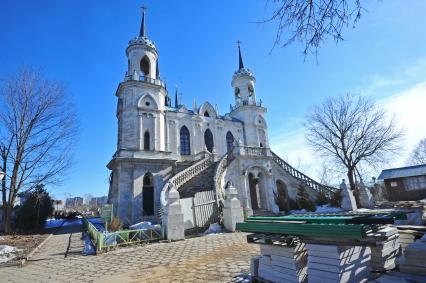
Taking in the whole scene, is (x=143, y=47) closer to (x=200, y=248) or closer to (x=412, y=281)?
(x=200, y=248)

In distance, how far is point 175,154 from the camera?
26.3 m

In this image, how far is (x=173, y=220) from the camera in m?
13.2

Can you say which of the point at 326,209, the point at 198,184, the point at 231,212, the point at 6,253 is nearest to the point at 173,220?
the point at 231,212

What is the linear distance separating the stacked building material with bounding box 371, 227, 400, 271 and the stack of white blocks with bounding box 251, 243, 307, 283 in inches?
45.7

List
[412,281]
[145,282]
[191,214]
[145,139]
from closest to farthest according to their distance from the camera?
[412,281] < [145,282] < [191,214] < [145,139]

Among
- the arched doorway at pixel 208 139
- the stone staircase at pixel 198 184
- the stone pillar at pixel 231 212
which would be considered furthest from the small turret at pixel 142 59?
the stone pillar at pixel 231 212

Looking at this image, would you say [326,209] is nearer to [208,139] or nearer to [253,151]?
[253,151]

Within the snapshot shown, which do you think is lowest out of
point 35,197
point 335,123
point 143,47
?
point 35,197

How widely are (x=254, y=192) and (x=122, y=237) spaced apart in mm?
15119

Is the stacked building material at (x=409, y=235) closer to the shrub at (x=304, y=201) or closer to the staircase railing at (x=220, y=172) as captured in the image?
the staircase railing at (x=220, y=172)

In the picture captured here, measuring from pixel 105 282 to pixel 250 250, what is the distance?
496cm

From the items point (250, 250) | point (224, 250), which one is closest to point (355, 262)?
point (250, 250)

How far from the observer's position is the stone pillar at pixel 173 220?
13031mm

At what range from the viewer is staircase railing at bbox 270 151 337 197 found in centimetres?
2302
